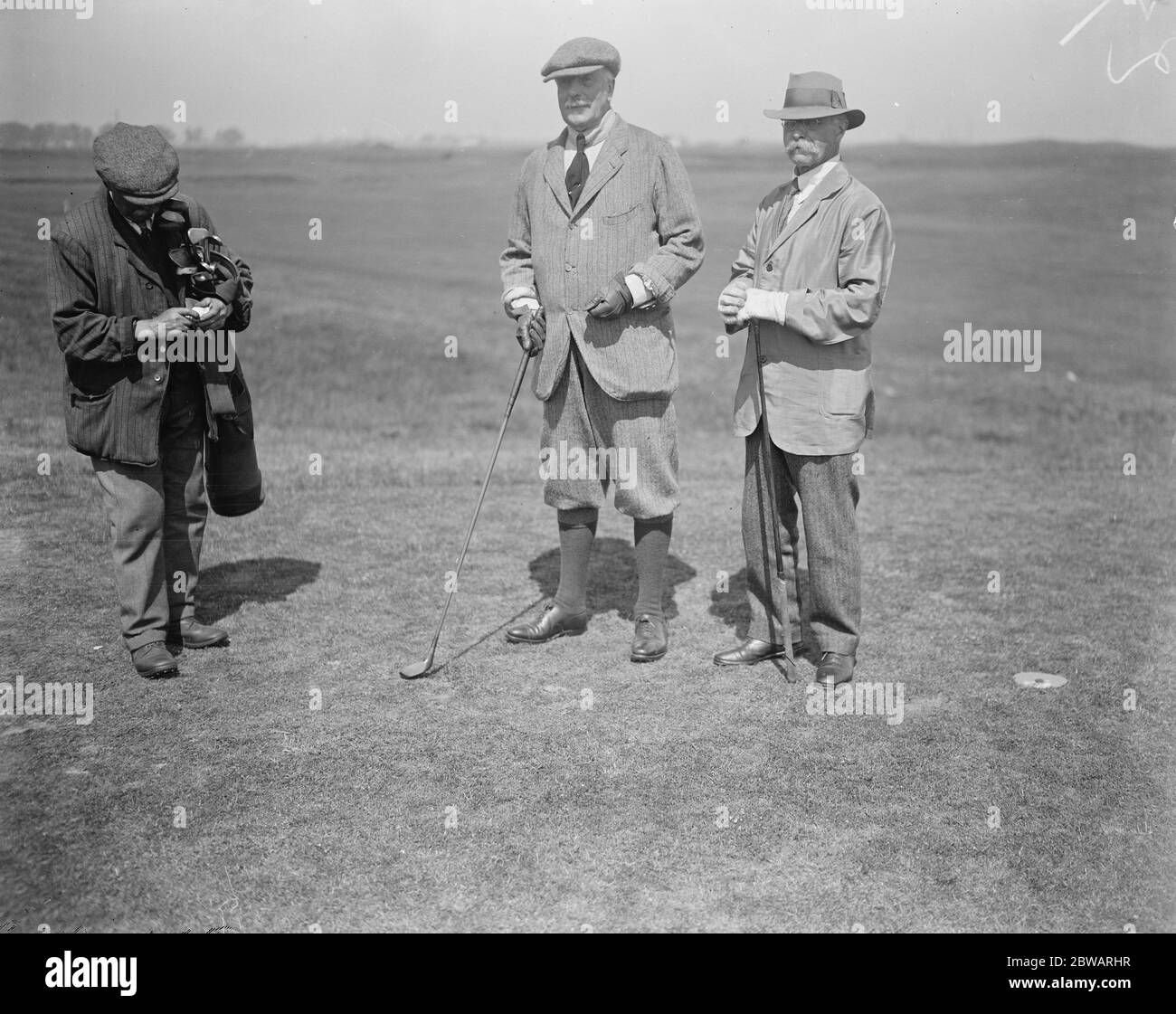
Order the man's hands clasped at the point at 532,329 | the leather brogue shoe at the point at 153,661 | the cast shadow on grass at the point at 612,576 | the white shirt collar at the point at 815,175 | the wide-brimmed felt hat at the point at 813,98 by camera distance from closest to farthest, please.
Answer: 1. the wide-brimmed felt hat at the point at 813,98
2. the white shirt collar at the point at 815,175
3. the leather brogue shoe at the point at 153,661
4. the man's hands clasped at the point at 532,329
5. the cast shadow on grass at the point at 612,576

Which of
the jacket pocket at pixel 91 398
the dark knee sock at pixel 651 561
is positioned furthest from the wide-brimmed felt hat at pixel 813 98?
the jacket pocket at pixel 91 398

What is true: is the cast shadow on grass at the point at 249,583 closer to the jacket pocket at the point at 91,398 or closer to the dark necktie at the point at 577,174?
the jacket pocket at the point at 91,398

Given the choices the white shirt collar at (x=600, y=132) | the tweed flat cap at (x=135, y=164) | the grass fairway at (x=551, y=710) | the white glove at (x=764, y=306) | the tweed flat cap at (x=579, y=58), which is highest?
the tweed flat cap at (x=579, y=58)

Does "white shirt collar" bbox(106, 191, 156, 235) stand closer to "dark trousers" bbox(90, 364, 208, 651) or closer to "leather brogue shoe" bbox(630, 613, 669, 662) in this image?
"dark trousers" bbox(90, 364, 208, 651)

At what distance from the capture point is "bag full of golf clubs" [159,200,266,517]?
4926 millimetres

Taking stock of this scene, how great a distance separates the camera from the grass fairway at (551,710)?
353cm

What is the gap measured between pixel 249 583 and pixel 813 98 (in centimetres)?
338

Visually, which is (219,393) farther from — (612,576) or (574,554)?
(612,576)

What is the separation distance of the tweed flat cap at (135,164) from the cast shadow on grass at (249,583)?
1.89 metres

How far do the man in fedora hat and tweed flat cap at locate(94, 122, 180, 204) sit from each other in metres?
2.12

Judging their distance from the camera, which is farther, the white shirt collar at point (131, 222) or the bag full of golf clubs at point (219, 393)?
the bag full of golf clubs at point (219, 393)

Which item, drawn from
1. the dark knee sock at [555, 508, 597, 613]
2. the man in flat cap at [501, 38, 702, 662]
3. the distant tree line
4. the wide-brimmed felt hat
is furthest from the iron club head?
the distant tree line
